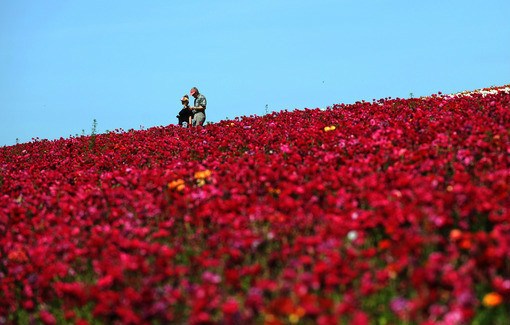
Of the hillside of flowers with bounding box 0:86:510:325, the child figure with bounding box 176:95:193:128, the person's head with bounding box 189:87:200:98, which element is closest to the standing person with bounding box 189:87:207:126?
the person's head with bounding box 189:87:200:98

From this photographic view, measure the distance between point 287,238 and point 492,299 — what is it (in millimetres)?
2406

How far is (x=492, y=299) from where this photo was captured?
15.4 ft

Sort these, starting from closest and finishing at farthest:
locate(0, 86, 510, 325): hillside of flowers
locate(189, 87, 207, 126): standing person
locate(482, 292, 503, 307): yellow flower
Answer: locate(482, 292, 503, 307): yellow flower, locate(0, 86, 510, 325): hillside of flowers, locate(189, 87, 207, 126): standing person

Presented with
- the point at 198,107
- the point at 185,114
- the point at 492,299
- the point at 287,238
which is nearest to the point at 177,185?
the point at 287,238

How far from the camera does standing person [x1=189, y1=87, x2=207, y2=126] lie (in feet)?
73.6

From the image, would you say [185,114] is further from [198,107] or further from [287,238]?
[287,238]

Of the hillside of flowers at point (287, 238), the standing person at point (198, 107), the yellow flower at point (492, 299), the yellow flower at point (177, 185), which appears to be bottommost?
the yellow flower at point (492, 299)

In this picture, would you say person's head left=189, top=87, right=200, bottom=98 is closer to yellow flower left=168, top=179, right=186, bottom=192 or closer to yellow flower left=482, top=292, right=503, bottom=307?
yellow flower left=168, top=179, right=186, bottom=192

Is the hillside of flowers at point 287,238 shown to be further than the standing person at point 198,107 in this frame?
No

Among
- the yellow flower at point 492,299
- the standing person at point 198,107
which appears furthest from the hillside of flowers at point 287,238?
the standing person at point 198,107

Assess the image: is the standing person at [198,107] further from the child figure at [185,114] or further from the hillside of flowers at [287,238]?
the hillside of flowers at [287,238]

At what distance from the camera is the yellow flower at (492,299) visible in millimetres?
4684

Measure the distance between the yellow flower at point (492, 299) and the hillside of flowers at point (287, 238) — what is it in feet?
0.04

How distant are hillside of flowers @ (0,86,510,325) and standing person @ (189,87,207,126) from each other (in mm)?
10920
